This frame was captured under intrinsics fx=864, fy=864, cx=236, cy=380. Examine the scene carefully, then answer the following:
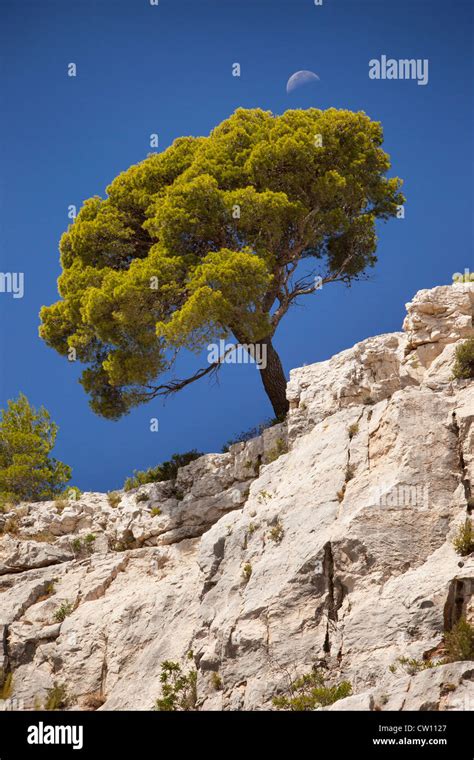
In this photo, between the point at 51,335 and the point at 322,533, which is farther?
the point at 51,335

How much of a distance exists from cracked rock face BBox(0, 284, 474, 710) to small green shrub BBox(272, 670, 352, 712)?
0.66 feet

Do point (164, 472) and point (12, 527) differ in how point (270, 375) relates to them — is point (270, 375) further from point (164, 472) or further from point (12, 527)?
point (12, 527)

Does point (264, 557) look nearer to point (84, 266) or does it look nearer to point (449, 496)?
point (449, 496)

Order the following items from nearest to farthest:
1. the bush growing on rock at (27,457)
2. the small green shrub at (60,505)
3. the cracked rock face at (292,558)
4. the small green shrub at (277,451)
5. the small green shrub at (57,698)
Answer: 1. the cracked rock face at (292,558)
2. the small green shrub at (57,698)
3. the small green shrub at (277,451)
4. the small green shrub at (60,505)
5. the bush growing on rock at (27,457)

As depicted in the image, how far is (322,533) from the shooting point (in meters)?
15.1

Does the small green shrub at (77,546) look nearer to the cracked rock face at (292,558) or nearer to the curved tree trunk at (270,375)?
the cracked rock face at (292,558)

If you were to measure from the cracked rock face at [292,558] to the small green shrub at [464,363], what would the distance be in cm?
25

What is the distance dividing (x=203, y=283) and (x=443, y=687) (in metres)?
12.5

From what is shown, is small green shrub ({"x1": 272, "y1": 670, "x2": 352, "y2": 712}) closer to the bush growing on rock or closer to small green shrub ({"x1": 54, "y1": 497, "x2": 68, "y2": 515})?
small green shrub ({"x1": 54, "y1": 497, "x2": 68, "y2": 515})

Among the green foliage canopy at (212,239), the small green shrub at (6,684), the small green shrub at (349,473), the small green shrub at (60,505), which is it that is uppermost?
the green foliage canopy at (212,239)

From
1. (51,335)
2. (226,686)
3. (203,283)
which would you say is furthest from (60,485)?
(226,686)

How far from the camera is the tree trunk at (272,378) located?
23.5m

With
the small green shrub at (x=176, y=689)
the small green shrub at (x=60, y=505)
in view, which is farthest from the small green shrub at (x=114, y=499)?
the small green shrub at (x=176, y=689)

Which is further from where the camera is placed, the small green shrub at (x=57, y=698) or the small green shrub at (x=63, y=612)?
the small green shrub at (x=63, y=612)
